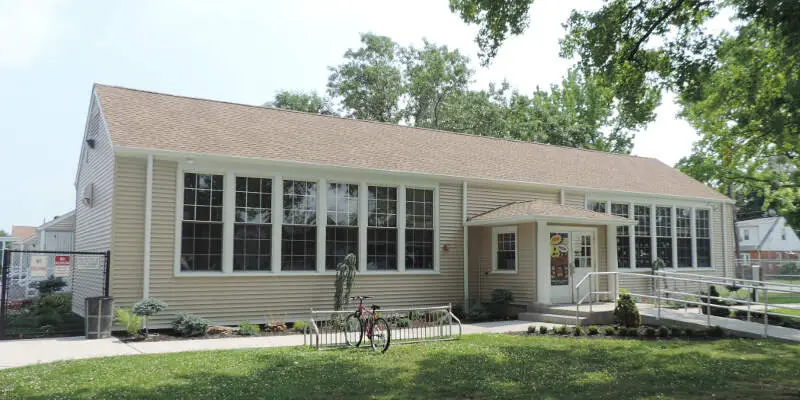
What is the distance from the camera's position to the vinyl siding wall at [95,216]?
45.2 ft

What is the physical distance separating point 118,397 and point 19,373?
2491 millimetres

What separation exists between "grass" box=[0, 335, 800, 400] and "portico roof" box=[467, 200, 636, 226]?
5112 millimetres

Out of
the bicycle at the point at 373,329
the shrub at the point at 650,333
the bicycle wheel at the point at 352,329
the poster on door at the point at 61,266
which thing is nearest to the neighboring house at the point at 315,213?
the poster on door at the point at 61,266

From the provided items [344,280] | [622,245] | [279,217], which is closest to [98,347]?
[279,217]

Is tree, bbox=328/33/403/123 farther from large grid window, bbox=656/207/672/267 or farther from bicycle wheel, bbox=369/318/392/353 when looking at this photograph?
bicycle wheel, bbox=369/318/392/353

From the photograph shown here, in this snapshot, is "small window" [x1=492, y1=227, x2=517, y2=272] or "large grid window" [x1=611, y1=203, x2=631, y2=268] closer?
"small window" [x1=492, y1=227, x2=517, y2=272]

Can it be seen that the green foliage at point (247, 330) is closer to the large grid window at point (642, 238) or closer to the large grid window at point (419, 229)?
the large grid window at point (419, 229)

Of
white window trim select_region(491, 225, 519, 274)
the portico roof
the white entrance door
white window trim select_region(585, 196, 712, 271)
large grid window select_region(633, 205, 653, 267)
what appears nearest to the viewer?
the portico roof

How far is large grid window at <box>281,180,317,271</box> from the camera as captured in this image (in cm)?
1477

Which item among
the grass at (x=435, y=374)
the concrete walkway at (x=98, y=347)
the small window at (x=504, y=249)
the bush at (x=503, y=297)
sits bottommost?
the concrete walkway at (x=98, y=347)

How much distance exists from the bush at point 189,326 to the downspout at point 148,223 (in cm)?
90

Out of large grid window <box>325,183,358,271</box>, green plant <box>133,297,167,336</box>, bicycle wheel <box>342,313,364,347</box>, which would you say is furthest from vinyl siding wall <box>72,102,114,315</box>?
bicycle wheel <box>342,313,364,347</box>

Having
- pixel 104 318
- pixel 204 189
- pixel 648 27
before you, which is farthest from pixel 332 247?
pixel 648 27

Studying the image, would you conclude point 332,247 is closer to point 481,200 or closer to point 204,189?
point 204,189
